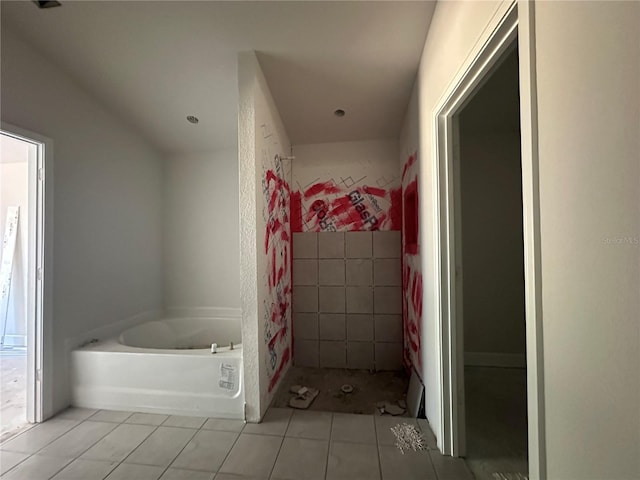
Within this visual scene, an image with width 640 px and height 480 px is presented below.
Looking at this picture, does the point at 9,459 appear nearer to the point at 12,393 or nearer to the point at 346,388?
the point at 12,393

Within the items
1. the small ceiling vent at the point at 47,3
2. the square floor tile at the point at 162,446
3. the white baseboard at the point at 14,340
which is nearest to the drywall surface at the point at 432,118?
the square floor tile at the point at 162,446

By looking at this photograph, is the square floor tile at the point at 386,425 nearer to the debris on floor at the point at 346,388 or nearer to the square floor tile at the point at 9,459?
the debris on floor at the point at 346,388

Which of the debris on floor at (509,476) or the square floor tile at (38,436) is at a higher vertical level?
the square floor tile at (38,436)

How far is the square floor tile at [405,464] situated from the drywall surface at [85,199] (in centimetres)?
228

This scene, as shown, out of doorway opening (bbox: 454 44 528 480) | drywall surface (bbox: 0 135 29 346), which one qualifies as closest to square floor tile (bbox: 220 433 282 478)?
doorway opening (bbox: 454 44 528 480)

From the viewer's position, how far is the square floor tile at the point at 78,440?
1.47 m

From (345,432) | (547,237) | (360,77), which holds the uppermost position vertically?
(360,77)

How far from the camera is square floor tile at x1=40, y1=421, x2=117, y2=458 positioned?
1.47m

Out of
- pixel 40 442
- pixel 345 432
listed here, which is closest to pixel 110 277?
pixel 40 442

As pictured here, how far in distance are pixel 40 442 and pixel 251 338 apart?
136 centimetres

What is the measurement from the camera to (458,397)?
1.43 meters

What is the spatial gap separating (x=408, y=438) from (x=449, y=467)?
26cm

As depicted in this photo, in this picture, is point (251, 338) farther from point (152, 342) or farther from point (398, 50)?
point (398, 50)

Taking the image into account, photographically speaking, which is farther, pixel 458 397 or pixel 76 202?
pixel 76 202
